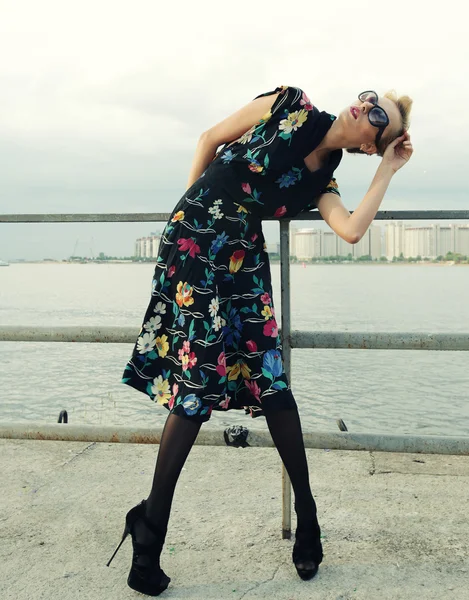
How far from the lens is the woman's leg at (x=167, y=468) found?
190 cm

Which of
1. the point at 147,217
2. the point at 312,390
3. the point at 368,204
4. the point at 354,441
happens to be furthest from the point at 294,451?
the point at 312,390

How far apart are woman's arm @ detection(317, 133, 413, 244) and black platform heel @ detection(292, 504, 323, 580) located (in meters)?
0.90

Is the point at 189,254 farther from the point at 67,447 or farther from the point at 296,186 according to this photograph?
the point at 67,447

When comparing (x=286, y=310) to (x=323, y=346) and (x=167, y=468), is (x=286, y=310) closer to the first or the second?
(x=323, y=346)

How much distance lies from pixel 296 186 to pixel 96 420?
5.24m

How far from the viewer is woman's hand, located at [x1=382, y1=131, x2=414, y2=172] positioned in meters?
1.97

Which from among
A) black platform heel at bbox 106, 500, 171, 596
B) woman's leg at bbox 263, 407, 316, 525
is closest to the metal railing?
woman's leg at bbox 263, 407, 316, 525

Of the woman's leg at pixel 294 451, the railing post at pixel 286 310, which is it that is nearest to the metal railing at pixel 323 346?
the railing post at pixel 286 310

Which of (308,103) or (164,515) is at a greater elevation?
(308,103)

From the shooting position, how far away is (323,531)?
2.26 m

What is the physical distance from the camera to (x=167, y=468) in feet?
6.24

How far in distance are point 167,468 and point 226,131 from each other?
3.51 ft

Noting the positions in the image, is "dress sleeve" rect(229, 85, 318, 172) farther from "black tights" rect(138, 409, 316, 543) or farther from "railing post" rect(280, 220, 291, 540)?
"black tights" rect(138, 409, 316, 543)

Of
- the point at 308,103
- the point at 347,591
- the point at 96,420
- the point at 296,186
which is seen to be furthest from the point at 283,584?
the point at 96,420
